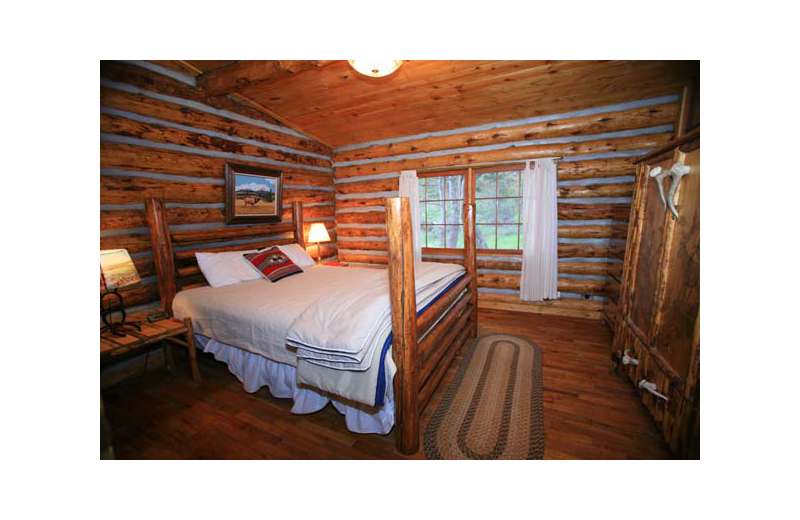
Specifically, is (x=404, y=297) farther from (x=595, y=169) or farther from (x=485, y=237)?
(x=595, y=169)

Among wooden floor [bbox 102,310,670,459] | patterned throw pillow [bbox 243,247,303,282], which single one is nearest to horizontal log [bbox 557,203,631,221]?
wooden floor [bbox 102,310,670,459]

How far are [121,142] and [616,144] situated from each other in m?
5.07

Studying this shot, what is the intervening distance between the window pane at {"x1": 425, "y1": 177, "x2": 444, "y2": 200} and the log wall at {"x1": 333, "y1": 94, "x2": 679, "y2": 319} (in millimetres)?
253

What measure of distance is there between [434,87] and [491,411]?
3152 mm

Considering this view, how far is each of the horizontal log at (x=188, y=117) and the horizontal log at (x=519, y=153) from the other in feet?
4.14

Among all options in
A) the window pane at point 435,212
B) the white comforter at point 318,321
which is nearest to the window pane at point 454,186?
the window pane at point 435,212

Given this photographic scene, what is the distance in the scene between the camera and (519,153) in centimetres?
372

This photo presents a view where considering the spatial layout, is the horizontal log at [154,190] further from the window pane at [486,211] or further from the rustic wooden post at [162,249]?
the window pane at [486,211]

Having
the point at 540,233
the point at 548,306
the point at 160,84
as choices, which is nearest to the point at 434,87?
the point at 540,233
